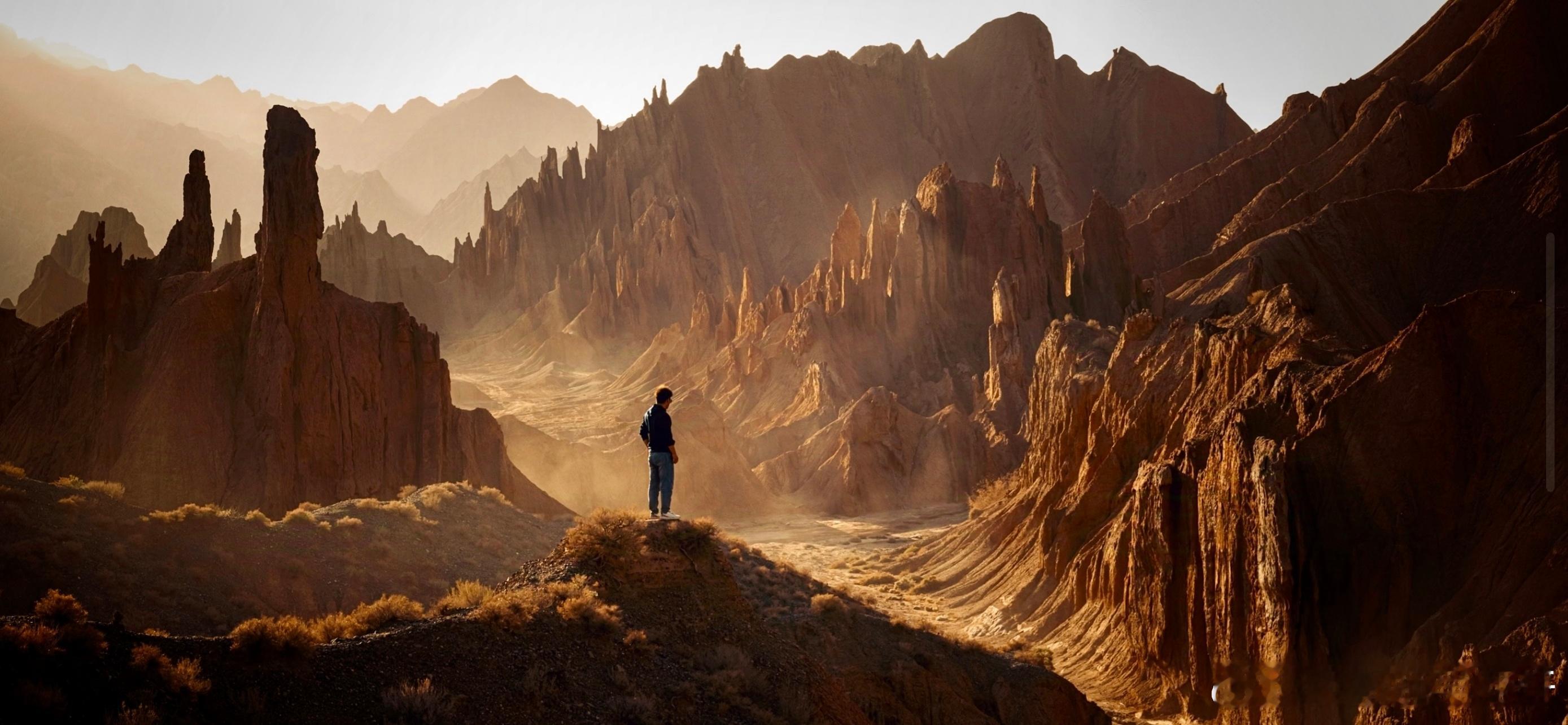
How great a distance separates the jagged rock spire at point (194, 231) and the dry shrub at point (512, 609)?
1288 inches

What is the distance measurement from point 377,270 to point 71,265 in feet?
111

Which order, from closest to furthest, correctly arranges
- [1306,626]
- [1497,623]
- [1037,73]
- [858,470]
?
[1497,623] → [1306,626] → [858,470] → [1037,73]

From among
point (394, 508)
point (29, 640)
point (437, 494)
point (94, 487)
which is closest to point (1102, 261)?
point (437, 494)

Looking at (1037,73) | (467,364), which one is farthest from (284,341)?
(1037,73)

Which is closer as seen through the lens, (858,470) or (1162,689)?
(1162,689)

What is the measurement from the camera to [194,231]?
40.8 meters

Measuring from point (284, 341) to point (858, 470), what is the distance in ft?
101

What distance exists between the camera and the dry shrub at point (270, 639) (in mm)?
10155

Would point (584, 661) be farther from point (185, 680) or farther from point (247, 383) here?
point (247, 383)

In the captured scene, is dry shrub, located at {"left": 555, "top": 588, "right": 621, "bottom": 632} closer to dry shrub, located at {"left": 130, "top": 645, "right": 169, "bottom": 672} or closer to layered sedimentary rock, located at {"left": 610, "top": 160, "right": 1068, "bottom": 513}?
dry shrub, located at {"left": 130, "top": 645, "right": 169, "bottom": 672}

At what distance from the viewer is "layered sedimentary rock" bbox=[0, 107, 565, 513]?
30.3 metres

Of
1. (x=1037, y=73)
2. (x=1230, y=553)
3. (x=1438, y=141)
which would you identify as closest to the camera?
(x=1230, y=553)

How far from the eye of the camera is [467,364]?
115125 millimetres

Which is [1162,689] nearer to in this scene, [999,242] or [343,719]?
[343,719]
